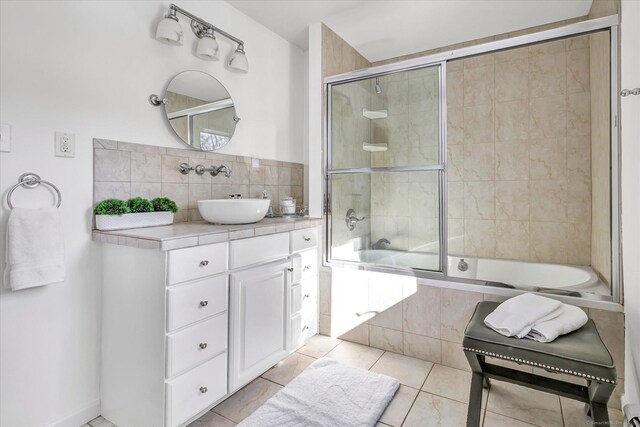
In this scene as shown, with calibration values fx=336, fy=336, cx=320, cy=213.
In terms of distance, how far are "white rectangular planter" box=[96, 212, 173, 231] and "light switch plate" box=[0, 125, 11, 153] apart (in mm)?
427

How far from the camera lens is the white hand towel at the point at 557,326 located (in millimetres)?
1388

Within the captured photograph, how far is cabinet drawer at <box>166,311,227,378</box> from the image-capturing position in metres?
1.41

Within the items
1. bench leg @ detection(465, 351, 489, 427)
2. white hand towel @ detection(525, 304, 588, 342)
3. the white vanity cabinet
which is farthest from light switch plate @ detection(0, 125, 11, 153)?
white hand towel @ detection(525, 304, 588, 342)

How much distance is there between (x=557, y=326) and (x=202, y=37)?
96.6 inches

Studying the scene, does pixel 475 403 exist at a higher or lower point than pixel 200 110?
lower

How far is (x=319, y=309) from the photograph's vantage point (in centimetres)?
260

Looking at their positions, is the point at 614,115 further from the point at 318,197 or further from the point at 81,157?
the point at 81,157

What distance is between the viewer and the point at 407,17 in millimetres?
2547

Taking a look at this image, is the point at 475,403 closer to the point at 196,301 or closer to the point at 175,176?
the point at 196,301

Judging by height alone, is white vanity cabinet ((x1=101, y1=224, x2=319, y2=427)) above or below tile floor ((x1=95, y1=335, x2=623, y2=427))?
above

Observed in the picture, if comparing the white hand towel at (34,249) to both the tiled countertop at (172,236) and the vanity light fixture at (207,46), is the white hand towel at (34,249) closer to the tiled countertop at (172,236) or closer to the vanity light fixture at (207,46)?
the tiled countertop at (172,236)

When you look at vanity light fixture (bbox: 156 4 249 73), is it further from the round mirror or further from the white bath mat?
the white bath mat

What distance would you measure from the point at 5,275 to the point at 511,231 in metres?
3.30

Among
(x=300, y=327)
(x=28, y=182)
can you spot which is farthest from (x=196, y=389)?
(x=28, y=182)
